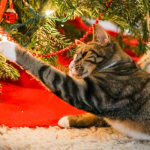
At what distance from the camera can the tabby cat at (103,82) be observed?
0.64 metres

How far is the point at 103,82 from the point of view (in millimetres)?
682

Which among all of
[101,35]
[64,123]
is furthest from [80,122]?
[101,35]

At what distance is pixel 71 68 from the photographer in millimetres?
781

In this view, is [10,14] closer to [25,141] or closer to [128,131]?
[25,141]

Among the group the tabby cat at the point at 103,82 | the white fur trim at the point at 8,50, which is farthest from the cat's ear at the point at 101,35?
the white fur trim at the point at 8,50

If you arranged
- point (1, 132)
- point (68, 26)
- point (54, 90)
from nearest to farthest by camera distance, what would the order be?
point (54, 90)
point (1, 132)
point (68, 26)

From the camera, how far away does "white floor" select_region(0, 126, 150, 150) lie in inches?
26.4

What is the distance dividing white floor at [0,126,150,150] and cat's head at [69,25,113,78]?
0.21 m

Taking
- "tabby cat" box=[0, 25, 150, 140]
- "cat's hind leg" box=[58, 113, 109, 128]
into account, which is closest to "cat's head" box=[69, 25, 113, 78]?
"tabby cat" box=[0, 25, 150, 140]

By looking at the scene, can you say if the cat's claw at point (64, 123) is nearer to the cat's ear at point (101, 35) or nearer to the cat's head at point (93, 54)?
the cat's head at point (93, 54)

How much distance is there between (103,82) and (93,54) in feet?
0.40

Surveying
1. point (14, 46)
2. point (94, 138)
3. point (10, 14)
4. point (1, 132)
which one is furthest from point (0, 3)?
point (94, 138)

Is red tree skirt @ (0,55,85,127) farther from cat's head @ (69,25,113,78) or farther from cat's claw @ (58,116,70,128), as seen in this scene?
cat's head @ (69,25,113,78)

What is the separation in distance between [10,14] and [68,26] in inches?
27.1
